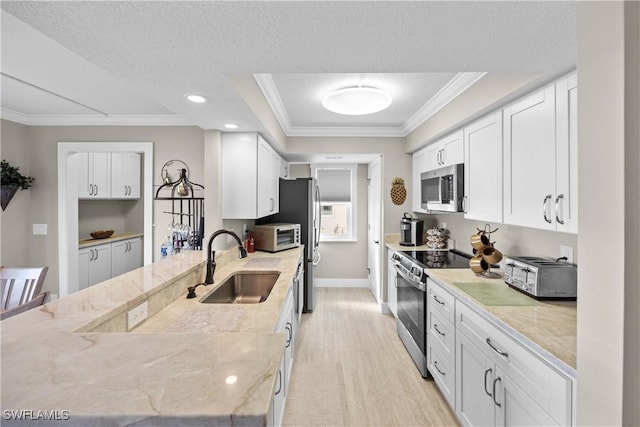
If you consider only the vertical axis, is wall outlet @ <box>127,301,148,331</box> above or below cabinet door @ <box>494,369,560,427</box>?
above

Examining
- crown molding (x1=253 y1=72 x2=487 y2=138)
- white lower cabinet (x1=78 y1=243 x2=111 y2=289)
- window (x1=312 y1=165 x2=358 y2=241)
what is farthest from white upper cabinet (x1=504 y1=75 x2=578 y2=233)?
white lower cabinet (x1=78 y1=243 x2=111 y2=289)

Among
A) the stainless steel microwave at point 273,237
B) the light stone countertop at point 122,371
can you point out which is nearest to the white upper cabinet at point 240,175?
the stainless steel microwave at point 273,237

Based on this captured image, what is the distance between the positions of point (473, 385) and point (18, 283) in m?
3.19

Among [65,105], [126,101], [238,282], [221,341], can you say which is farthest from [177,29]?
[65,105]

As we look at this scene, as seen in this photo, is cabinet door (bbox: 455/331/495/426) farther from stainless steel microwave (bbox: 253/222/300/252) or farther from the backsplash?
stainless steel microwave (bbox: 253/222/300/252)

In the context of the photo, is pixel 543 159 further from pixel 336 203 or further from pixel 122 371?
pixel 336 203

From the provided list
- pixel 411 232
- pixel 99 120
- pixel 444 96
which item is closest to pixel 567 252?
pixel 444 96

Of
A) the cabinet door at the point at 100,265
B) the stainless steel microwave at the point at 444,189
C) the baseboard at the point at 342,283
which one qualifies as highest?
the stainless steel microwave at the point at 444,189

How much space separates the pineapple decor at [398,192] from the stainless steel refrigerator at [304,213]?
1.04m

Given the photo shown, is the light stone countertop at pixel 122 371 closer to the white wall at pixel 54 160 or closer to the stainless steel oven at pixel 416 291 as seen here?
the stainless steel oven at pixel 416 291

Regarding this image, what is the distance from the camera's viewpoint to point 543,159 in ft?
5.52

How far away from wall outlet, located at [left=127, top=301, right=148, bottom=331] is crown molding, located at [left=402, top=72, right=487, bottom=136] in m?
2.55

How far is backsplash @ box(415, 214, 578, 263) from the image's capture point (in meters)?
1.99

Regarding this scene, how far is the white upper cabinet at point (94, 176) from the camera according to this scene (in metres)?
3.81
